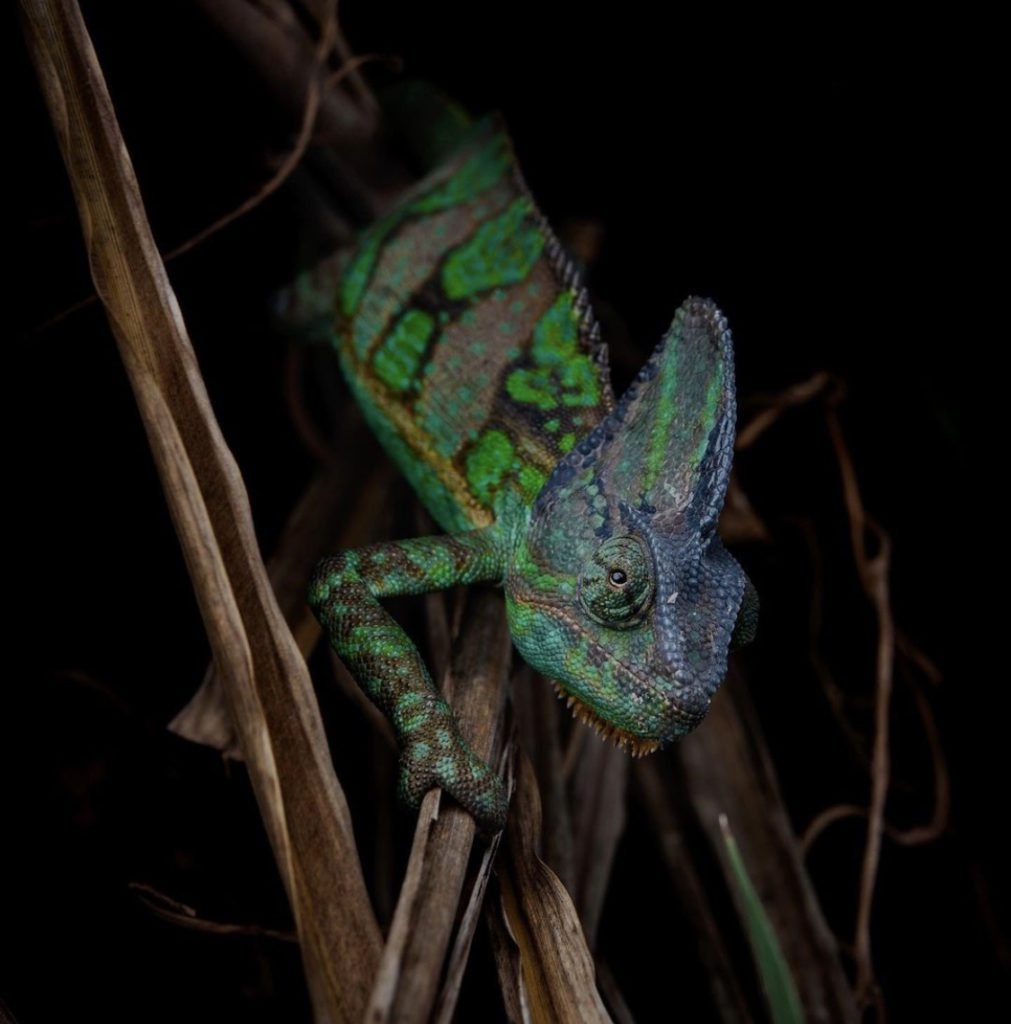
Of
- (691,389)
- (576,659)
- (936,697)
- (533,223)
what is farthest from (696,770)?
(533,223)

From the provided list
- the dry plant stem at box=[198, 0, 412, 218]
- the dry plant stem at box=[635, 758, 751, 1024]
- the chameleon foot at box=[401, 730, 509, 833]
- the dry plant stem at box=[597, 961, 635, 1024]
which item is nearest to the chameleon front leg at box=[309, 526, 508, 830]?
the chameleon foot at box=[401, 730, 509, 833]

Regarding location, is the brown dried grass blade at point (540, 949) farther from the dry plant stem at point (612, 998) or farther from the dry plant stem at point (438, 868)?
the dry plant stem at point (612, 998)

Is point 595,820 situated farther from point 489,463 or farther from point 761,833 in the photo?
point 489,463

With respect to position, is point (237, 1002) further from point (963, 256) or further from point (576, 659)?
point (963, 256)

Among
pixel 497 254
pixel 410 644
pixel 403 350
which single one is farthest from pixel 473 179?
pixel 410 644

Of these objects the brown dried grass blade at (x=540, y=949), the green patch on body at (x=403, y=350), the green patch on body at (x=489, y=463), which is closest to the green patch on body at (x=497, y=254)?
the green patch on body at (x=403, y=350)

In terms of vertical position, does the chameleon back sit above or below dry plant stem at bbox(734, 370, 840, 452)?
above

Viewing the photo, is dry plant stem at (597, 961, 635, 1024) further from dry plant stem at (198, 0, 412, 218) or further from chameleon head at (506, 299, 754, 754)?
dry plant stem at (198, 0, 412, 218)
